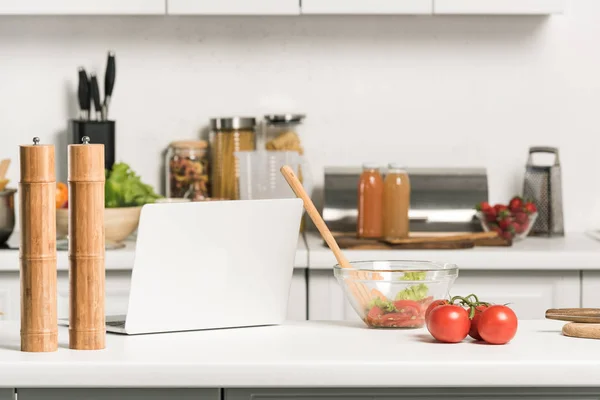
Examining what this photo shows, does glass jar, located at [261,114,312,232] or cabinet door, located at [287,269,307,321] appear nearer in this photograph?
cabinet door, located at [287,269,307,321]

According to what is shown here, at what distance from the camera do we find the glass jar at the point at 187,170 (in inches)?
128

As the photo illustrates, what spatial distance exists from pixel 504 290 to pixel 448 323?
129 centimetres

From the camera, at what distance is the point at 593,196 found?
133 inches

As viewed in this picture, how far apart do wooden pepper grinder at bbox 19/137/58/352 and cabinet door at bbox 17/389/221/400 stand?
0.08m

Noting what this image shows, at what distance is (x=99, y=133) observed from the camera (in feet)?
10.4

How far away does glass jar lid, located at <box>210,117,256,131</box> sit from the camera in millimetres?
3232

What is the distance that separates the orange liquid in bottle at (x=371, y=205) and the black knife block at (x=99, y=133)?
85cm

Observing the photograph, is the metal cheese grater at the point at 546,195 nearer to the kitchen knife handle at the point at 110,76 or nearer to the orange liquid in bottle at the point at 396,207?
the orange liquid in bottle at the point at 396,207

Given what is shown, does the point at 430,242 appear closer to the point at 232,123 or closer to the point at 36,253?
the point at 232,123
